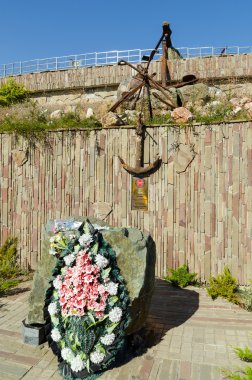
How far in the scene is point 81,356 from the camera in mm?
3666

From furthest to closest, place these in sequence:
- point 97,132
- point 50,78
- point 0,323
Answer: point 50,78, point 97,132, point 0,323

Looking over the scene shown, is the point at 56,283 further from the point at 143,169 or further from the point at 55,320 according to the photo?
the point at 143,169

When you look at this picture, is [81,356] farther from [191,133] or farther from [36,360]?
[191,133]

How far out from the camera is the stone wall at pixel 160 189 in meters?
6.50

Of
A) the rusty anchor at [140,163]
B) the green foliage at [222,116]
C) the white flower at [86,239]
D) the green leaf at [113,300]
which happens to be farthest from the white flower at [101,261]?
the green foliage at [222,116]

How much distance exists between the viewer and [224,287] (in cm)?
615

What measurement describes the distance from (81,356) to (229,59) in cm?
1055

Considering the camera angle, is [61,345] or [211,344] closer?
[61,345]

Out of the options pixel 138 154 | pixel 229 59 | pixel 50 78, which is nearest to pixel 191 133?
pixel 138 154

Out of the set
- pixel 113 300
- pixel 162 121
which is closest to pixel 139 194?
pixel 162 121

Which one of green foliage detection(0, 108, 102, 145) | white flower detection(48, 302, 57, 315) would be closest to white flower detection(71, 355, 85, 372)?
white flower detection(48, 302, 57, 315)

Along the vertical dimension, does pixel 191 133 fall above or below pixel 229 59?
below

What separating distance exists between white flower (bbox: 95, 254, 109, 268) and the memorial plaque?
3.35 meters

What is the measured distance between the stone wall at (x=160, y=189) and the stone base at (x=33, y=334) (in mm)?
3168
